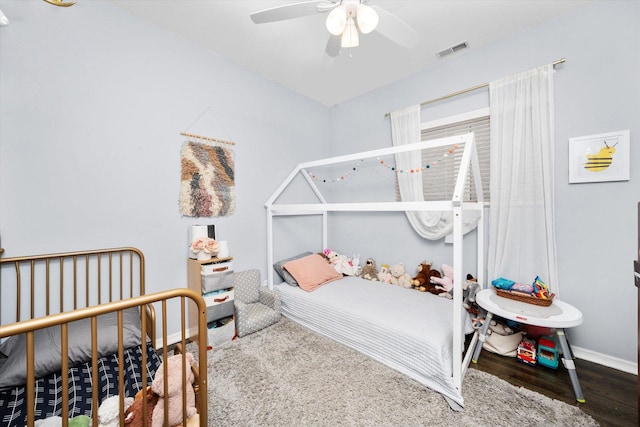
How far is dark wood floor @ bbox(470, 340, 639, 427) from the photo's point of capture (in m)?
1.46

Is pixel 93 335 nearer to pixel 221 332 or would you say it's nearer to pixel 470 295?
pixel 221 332

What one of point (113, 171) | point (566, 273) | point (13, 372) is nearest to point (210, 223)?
point (113, 171)

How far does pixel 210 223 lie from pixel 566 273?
307 cm

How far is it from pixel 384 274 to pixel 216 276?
1.79m

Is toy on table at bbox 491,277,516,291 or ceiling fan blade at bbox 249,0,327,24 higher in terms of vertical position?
ceiling fan blade at bbox 249,0,327,24

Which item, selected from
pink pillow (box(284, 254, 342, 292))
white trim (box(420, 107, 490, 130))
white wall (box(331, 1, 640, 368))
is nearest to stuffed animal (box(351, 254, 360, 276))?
pink pillow (box(284, 254, 342, 292))

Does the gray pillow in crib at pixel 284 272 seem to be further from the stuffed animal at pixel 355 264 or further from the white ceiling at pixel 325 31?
the white ceiling at pixel 325 31

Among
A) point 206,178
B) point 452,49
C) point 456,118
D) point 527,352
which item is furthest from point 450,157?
point 206,178

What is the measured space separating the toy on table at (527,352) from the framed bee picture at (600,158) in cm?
130

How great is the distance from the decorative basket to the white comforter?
349mm

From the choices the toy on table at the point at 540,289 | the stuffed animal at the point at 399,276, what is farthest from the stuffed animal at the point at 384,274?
the toy on table at the point at 540,289

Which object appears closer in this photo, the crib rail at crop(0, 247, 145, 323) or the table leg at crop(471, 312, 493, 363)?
the crib rail at crop(0, 247, 145, 323)

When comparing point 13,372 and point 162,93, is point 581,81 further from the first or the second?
point 13,372

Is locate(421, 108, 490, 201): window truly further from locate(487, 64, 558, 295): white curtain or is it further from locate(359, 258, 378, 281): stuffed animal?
locate(359, 258, 378, 281): stuffed animal
